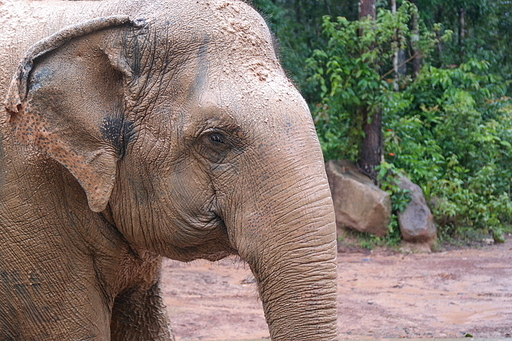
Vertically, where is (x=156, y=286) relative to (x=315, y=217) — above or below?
below

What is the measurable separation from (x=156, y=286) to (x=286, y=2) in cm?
1435

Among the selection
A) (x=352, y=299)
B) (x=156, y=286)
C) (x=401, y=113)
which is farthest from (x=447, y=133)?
(x=156, y=286)

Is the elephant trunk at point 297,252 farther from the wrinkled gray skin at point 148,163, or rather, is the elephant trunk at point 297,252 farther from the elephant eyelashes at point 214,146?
the elephant eyelashes at point 214,146

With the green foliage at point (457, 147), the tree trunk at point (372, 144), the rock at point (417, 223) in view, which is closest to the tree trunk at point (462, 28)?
the green foliage at point (457, 147)

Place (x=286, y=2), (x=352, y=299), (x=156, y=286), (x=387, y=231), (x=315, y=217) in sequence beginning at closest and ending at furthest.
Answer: (x=315, y=217), (x=156, y=286), (x=352, y=299), (x=387, y=231), (x=286, y=2)

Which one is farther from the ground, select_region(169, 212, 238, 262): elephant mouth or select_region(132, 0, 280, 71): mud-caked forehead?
select_region(132, 0, 280, 71): mud-caked forehead

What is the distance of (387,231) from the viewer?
33.3ft

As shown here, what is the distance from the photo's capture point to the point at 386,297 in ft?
24.7

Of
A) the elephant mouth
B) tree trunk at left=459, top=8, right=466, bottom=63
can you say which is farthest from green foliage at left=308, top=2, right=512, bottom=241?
the elephant mouth

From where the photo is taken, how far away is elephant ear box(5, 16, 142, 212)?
8.12ft

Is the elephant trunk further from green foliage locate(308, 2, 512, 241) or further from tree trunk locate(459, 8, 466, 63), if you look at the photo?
tree trunk locate(459, 8, 466, 63)

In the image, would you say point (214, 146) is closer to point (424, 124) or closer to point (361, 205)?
point (361, 205)

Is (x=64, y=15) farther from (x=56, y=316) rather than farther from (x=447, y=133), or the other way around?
(x=447, y=133)

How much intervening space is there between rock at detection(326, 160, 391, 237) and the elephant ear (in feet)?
25.6
